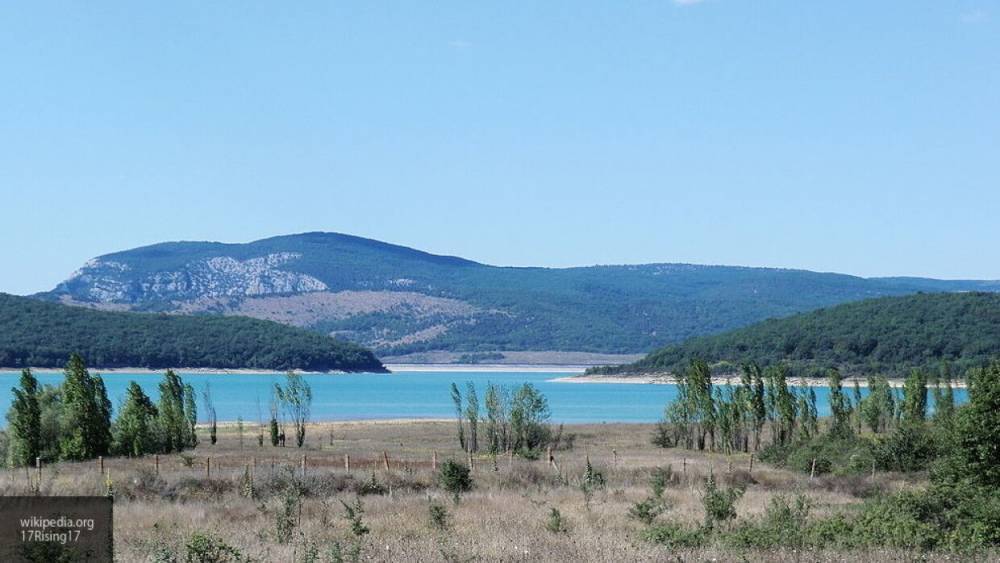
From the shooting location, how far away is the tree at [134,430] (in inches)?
2195

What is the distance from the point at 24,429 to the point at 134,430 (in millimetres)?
6009

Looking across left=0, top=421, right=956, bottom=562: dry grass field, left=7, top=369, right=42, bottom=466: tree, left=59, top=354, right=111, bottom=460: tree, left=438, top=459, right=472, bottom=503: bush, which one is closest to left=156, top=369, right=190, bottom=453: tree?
left=59, top=354, right=111, bottom=460: tree

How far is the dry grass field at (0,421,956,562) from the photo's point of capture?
1897 cm

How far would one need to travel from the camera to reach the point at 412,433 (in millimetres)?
87750

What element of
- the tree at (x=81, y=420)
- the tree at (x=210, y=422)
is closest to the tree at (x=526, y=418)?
the tree at (x=210, y=422)

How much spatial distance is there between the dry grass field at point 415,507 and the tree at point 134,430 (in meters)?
6.40

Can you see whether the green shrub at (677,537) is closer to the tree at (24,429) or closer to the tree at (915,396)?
the tree at (24,429)

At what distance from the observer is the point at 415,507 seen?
91.7 feet

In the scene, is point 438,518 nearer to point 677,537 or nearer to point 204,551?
point 677,537

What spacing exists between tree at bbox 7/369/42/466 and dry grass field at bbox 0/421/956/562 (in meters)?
6.50

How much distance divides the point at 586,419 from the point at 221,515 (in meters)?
91.0

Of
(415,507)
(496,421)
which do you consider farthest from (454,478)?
(496,421)

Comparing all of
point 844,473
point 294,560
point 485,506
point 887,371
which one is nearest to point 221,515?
point 485,506


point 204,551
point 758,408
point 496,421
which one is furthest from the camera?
point 758,408
